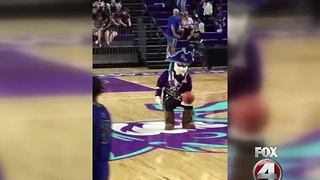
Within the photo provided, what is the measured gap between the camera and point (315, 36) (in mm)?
→ 1144

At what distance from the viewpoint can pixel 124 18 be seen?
27.6 ft

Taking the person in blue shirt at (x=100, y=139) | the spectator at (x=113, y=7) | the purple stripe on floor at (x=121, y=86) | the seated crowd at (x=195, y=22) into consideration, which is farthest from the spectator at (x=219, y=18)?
the person in blue shirt at (x=100, y=139)

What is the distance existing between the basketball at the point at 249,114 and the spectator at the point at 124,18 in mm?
7075

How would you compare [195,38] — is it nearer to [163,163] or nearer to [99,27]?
[99,27]

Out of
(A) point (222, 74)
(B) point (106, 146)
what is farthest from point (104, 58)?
(B) point (106, 146)

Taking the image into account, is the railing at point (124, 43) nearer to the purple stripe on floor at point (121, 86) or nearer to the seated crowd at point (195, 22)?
the seated crowd at point (195, 22)

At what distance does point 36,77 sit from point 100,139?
235mm

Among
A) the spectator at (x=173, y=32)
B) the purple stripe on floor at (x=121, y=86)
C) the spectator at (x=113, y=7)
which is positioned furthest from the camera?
the spectator at (x=113, y=7)

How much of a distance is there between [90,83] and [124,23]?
24.5ft

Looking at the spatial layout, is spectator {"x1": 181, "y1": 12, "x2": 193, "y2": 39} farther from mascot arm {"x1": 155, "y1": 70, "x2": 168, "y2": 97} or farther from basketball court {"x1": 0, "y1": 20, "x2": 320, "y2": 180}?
basketball court {"x1": 0, "y1": 20, "x2": 320, "y2": 180}

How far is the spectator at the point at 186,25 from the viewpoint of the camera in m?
7.40

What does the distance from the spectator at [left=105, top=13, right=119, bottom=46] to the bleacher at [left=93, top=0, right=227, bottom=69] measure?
0.19m

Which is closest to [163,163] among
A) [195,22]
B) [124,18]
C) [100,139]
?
[100,139]

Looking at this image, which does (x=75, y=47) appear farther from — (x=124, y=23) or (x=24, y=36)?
(x=124, y=23)
